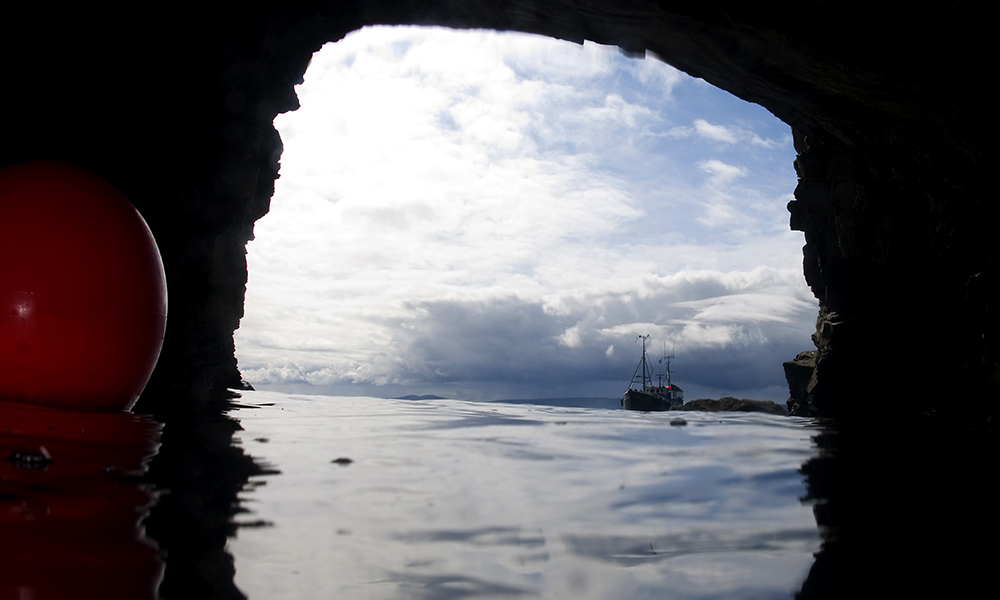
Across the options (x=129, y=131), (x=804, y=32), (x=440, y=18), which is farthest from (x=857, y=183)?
(x=129, y=131)

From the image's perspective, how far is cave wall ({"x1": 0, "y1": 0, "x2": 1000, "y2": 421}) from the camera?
7.42m

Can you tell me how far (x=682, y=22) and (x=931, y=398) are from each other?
52.3 feet

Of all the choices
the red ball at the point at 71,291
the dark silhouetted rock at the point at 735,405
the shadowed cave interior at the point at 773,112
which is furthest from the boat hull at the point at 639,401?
the red ball at the point at 71,291

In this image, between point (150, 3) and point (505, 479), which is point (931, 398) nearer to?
point (505, 479)

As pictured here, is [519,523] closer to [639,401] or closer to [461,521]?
[461,521]

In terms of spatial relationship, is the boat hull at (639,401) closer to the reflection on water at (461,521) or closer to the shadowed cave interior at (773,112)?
the shadowed cave interior at (773,112)

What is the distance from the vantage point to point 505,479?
373 cm

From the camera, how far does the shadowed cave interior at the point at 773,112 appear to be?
3.93 m

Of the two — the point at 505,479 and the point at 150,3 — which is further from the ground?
the point at 150,3

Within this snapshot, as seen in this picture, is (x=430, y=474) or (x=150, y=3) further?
(x=150, y=3)

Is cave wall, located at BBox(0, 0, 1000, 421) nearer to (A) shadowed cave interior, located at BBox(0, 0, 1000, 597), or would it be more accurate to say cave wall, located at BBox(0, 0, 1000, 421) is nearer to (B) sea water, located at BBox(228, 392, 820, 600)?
(A) shadowed cave interior, located at BBox(0, 0, 1000, 597)

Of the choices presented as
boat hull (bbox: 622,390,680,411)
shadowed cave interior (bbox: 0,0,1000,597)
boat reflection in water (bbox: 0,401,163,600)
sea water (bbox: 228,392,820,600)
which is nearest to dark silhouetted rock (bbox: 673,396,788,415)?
shadowed cave interior (bbox: 0,0,1000,597)

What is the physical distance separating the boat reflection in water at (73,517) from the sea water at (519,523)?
0.35 m

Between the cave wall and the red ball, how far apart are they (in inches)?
174
